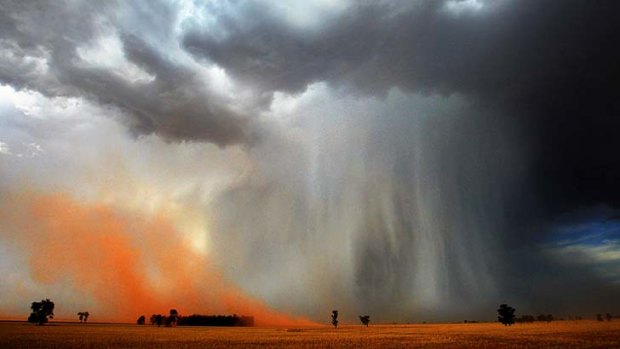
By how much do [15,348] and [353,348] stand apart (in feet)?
138

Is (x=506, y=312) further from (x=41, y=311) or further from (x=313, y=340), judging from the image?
(x=41, y=311)

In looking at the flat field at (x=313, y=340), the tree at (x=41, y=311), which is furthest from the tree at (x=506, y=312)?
the tree at (x=41, y=311)

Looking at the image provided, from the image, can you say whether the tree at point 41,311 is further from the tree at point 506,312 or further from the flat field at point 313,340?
the tree at point 506,312

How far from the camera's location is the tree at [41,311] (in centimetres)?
16812

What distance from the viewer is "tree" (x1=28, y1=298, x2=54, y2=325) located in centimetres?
16812

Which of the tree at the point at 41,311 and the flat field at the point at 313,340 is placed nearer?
the flat field at the point at 313,340

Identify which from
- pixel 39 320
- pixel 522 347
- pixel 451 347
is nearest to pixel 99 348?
pixel 451 347

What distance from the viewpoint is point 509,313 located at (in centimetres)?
18300

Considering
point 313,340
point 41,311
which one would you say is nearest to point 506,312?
point 313,340

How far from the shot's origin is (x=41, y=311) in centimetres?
16712

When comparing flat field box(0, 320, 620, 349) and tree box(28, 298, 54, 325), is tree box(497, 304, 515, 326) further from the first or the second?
tree box(28, 298, 54, 325)

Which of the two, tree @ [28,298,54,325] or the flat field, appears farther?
tree @ [28,298,54,325]

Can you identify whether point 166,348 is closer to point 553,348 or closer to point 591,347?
point 553,348

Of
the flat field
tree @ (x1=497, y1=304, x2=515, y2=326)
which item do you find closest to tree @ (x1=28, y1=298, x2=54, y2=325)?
the flat field
